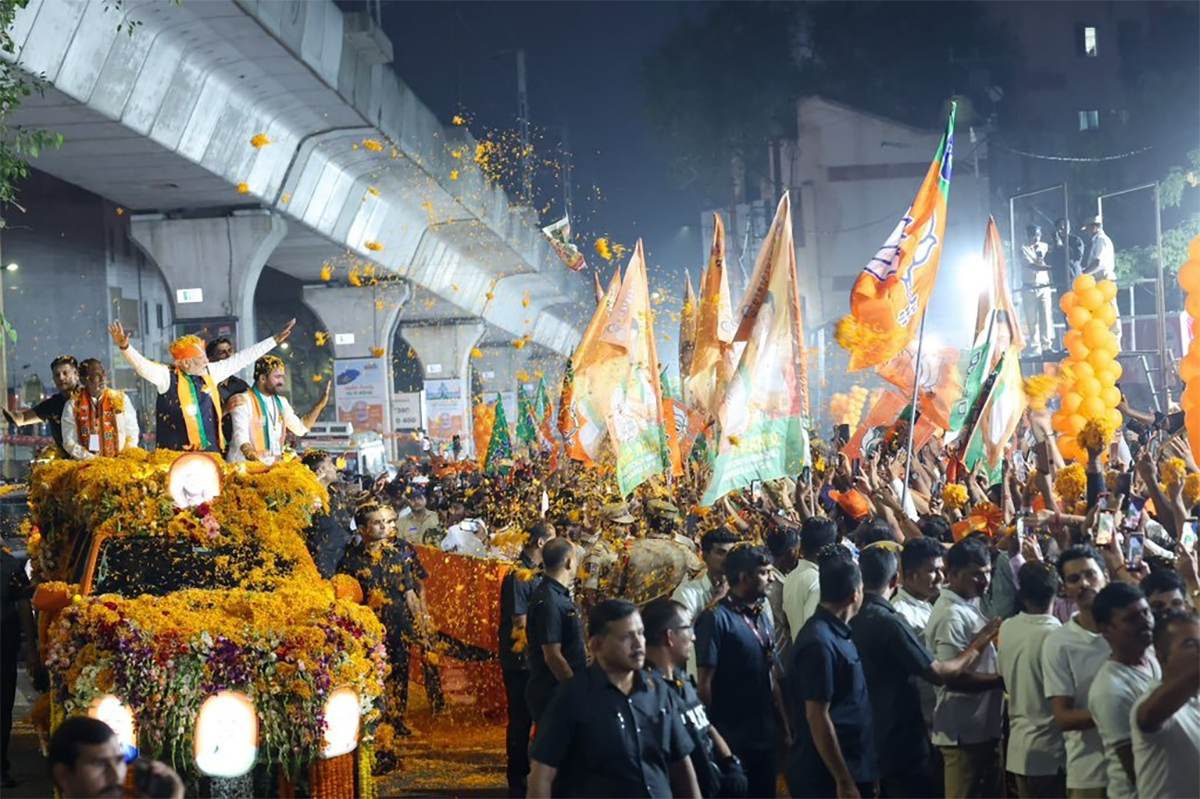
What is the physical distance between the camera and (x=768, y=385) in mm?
12391

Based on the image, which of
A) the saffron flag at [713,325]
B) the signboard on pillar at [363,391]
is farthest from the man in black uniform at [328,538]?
the signboard on pillar at [363,391]

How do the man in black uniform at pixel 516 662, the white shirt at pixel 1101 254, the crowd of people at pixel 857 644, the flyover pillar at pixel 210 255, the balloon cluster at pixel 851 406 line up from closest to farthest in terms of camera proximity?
1. the crowd of people at pixel 857 644
2. the man in black uniform at pixel 516 662
3. the flyover pillar at pixel 210 255
4. the white shirt at pixel 1101 254
5. the balloon cluster at pixel 851 406

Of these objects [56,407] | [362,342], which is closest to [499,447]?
[362,342]

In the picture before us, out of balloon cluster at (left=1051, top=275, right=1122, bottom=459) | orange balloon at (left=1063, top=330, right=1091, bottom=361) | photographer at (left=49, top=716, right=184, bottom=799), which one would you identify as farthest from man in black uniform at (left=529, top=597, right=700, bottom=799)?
orange balloon at (left=1063, top=330, right=1091, bottom=361)

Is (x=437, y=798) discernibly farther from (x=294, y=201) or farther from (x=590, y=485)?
(x=294, y=201)

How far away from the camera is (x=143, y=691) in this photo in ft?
25.8

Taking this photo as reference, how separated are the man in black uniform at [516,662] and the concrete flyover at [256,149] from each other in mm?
9222

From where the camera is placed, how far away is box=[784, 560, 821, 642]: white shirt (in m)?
8.21

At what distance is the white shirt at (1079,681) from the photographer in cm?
632

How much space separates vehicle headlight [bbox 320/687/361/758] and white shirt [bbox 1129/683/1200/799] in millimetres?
4102

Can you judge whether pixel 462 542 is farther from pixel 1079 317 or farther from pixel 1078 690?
pixel 1078 690

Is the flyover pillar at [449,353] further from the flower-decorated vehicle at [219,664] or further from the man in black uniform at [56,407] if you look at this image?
the flower-decorated vehicle at [219,664]

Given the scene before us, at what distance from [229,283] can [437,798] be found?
18.4m

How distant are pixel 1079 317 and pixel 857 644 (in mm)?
12092
